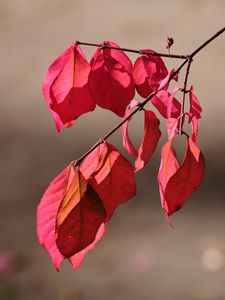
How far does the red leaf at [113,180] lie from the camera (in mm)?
1042

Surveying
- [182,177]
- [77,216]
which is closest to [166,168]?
[182,177]

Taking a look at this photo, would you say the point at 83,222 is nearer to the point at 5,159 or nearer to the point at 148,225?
the point at 148,225

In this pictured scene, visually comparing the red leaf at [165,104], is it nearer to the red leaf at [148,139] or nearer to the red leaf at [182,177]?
the red leaf at [148,139]

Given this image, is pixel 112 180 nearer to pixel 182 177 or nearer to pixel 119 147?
pixel 182 177

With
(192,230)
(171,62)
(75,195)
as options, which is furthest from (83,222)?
(171,62)

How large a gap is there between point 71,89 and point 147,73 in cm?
14

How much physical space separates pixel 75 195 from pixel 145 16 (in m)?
3.09

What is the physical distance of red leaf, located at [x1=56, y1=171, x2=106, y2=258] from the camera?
0.96m

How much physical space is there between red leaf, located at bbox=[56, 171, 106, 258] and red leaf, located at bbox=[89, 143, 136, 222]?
0.27 feet

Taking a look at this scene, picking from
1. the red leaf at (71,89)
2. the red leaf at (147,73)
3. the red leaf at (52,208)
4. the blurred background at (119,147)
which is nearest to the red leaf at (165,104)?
the red leaf at (147,73)

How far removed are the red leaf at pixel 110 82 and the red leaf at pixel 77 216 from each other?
17 cm

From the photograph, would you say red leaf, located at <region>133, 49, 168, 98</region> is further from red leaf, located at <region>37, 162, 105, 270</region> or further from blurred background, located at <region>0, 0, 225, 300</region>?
blurred background, located at <region>0, 0, 225, 300</region>

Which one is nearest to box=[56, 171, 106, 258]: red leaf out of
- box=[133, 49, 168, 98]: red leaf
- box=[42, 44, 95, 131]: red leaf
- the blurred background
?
box=[42, 44, 95, 131]: red leaf

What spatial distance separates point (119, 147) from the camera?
117 inches
